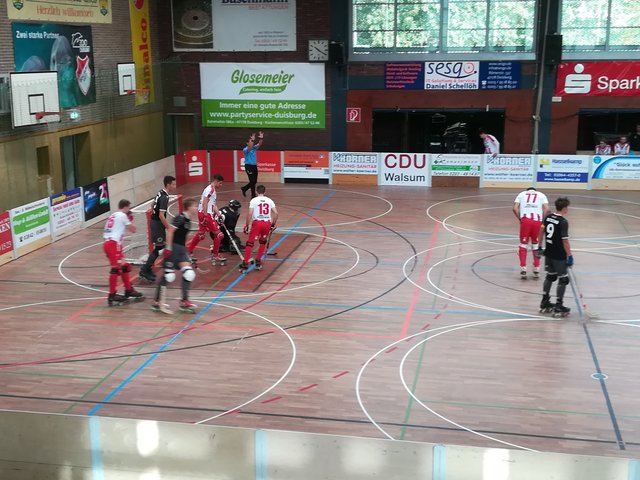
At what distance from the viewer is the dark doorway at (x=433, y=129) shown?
28781mm

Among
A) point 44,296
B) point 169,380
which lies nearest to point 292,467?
point 169,380

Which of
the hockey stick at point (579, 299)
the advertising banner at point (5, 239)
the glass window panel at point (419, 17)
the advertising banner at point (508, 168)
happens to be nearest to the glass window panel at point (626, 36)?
the advertising banner at point (508, 168)

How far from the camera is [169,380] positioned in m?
11.1

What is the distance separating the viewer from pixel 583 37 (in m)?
27.2

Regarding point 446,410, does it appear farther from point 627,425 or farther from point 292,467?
point 292,467

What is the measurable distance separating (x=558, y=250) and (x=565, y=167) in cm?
1363

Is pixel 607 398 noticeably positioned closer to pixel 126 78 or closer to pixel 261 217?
pixel 261 217

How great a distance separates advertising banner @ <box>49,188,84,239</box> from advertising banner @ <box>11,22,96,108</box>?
139 inches

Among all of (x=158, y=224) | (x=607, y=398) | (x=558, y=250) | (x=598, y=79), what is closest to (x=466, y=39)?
(x=598, y=79)

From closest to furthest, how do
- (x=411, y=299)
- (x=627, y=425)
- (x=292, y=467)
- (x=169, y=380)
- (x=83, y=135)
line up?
(x=292, y=467), (x=627, y=425), (x=169, y=380), (x=411, y=299), (x=83, y=135)

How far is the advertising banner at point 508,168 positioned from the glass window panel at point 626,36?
5.33 meters

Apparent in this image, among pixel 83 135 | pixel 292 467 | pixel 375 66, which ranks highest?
pixel 375 66

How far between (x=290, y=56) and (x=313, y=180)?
4869 millimetres

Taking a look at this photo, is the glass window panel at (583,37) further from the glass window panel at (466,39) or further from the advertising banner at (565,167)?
the advertising banner at (565,167)
